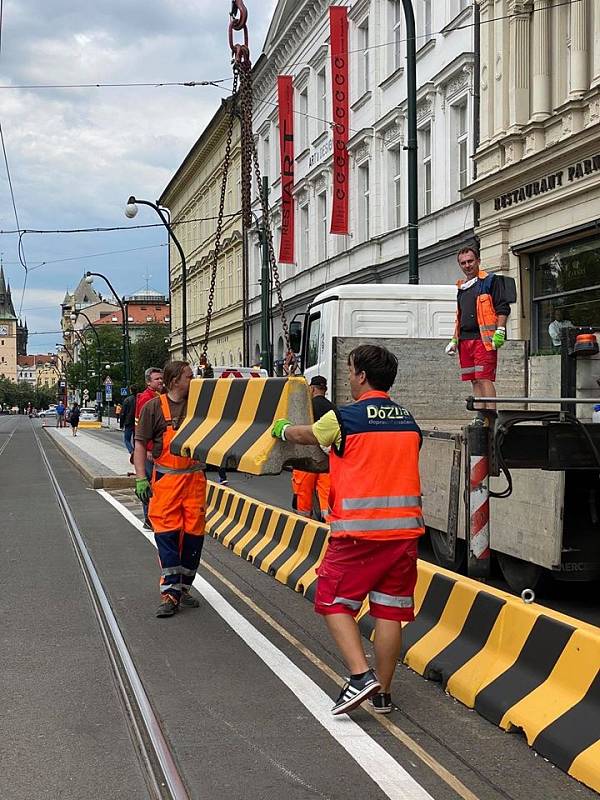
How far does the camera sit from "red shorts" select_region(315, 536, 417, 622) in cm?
554

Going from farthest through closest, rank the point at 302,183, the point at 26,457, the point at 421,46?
the point at 302,183 < the point at 26,457 < the point at 421,46

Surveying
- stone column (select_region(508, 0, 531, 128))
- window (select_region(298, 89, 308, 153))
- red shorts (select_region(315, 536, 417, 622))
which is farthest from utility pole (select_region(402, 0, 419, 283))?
window (select_region(298, 89, 308, 153))

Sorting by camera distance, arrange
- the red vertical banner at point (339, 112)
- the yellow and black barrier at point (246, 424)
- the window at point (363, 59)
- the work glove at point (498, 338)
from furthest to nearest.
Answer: the window at point (363, 59) → the red vertical banner at point (339, 112) → the work glove at point (498, 338) → the yellow and black barrier at point (246, 424)

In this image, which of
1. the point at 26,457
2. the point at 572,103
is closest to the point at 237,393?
the point at 572,103

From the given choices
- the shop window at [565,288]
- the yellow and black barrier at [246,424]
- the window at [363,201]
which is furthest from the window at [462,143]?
the yellow and black barrier at [246,424]

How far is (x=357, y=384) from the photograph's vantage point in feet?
18.6

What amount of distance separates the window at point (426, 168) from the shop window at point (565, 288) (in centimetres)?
599

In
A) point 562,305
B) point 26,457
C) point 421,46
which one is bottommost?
point 26,457

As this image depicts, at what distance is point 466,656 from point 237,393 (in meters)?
2.60

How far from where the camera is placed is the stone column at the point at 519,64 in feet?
73.4

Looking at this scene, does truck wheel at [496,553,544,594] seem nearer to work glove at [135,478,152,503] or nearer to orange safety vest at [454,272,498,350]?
orange safety vest at [454,272,498,350]

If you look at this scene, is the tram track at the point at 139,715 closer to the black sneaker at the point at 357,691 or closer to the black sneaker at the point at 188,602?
the black sneaker at the point at 188,602

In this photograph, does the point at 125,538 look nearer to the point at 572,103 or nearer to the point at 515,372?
the point at 515,372

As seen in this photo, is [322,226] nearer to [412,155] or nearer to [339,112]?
[339,112]
